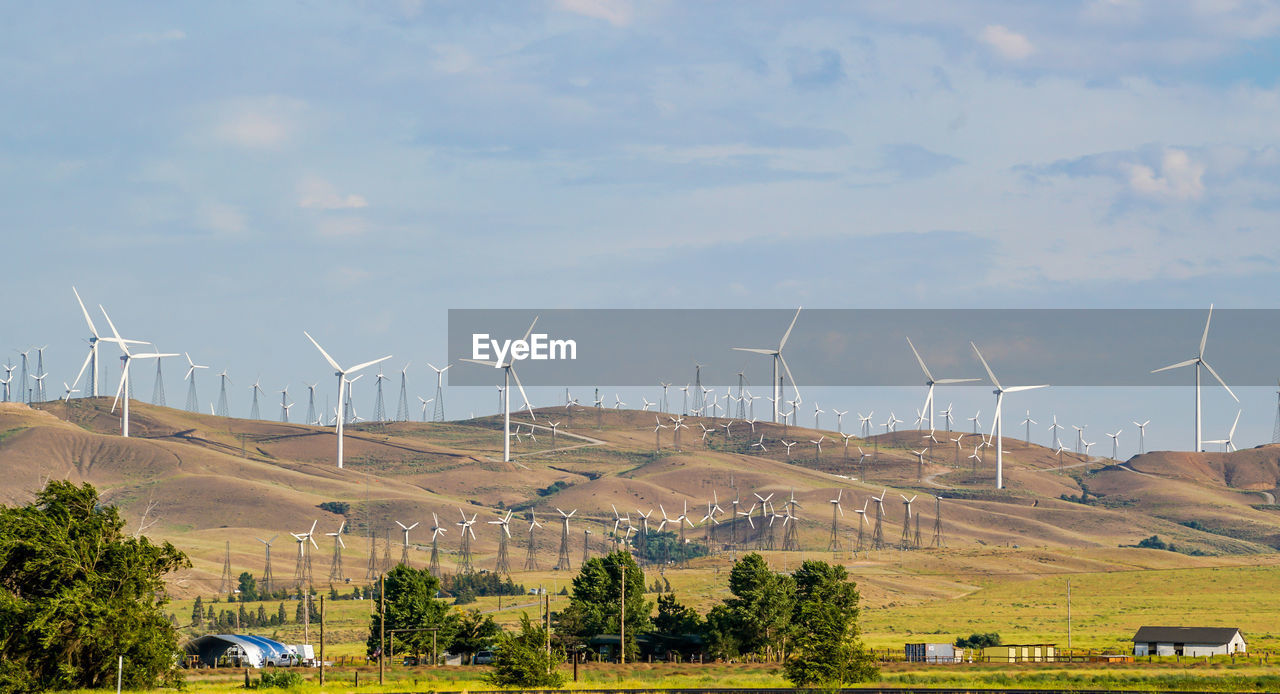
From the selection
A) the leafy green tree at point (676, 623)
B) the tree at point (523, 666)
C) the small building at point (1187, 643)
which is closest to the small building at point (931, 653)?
the small building at point (1187, 643)

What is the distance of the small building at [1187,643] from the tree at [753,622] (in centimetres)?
3392

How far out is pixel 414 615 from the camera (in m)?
130

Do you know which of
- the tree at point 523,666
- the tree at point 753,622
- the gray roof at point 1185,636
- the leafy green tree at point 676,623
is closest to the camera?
the tree at point 523,666

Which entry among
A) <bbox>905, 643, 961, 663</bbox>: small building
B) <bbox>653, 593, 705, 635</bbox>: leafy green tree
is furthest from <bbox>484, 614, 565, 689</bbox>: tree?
<bbox>905, 643, 961, 663</bbox>: small building

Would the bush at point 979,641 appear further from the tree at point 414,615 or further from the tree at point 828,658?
the tree at point 828,658

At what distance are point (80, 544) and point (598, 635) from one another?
62.1 meters

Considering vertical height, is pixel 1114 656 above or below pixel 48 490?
below

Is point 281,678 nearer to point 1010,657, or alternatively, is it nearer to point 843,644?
point 843,644

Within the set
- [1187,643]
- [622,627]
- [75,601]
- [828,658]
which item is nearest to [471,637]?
[622,627]

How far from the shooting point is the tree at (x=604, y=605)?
133500mm

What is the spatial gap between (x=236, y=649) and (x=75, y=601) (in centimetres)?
4899

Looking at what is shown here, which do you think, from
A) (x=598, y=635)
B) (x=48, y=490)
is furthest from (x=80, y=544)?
(x=598, y=635)

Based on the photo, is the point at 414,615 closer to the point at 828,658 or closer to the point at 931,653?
the point at 931,653

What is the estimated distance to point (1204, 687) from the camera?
94438mm
